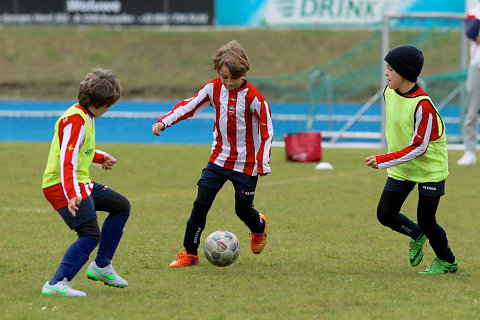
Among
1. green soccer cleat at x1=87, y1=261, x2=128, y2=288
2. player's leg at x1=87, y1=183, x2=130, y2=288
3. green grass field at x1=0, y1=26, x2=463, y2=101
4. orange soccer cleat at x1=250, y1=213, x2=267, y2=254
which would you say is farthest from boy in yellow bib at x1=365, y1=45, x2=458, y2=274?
green grass field at x1=0, y1=26, x2=463, y2=101

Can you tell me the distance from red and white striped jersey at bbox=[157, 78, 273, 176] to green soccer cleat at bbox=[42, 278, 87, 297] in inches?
59.0

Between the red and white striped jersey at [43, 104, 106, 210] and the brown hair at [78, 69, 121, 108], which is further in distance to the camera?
the brown hair at [78, 69, 121, 108]

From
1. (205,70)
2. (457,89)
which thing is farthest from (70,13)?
(457,89)

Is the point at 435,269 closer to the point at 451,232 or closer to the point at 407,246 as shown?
the point at 407,246

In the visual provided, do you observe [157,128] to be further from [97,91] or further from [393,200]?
[393,200]

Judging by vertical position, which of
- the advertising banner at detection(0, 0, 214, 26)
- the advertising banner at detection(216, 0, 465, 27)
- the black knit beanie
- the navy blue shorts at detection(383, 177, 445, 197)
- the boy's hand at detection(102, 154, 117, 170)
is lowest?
the advertising banner at detection(0, 0, 214, 26)

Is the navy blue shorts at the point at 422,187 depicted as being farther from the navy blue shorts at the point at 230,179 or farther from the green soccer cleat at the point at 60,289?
the green soccer cleat at the point at 60,289

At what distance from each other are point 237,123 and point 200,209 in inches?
26.7

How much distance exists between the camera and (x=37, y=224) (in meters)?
7.53

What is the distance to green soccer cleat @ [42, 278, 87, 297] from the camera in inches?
188

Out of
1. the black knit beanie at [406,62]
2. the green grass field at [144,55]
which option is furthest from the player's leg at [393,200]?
the green grass field at [144,55]

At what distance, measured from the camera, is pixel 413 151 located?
533 centimetres

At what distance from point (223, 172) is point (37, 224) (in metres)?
2.42

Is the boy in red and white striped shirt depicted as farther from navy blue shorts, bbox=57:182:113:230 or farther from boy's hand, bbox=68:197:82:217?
boy's hand, bbox=68:197:82:217
